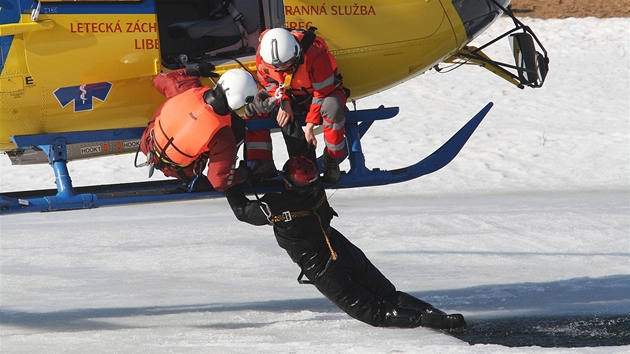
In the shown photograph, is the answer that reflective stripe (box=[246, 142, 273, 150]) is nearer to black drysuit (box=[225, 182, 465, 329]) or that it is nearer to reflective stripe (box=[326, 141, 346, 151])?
black drysuit (box=[225, 182, 465, 329])

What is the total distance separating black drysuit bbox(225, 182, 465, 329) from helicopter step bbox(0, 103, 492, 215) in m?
0.19

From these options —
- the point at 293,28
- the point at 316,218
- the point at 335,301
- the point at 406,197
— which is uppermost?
the point at 293,28

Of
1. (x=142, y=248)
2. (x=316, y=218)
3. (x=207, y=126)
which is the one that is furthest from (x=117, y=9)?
(x=142, y=248)

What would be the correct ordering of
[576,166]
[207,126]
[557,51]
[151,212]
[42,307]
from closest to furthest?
[207,126], [42,307], [151,212], [576,166], [557,51]

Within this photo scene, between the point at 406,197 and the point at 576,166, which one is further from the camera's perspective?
the point at 576,166

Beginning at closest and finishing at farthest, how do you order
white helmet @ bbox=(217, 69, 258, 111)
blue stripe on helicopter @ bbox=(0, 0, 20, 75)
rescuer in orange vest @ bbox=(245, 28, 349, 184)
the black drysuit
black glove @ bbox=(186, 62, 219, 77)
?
white helmet @ bbox=(217, 69, 258, 111) → blue stripe on helicopter @ bbox=(0, 0, 20, 75) → rescuer in orange vest @ bbox=(245, 28, 349, 184) → black glove @ bbox=(186, 62, 219, 77) → the black drysuit

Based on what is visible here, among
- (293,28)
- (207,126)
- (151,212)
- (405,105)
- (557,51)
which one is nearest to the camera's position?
(207,126)

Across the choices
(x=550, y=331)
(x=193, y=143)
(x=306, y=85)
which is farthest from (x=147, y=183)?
(x=550, y=331)

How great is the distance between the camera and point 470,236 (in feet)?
31.4

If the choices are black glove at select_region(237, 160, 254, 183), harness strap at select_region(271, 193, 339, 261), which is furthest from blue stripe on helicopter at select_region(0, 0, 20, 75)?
harness strap at select_region(271, 193, 339, 261)

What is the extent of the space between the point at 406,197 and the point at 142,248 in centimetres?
417

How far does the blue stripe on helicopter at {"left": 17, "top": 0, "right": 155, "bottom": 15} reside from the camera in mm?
5770

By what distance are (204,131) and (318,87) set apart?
0.95 metres

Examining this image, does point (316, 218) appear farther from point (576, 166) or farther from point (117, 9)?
point (576, 166)
